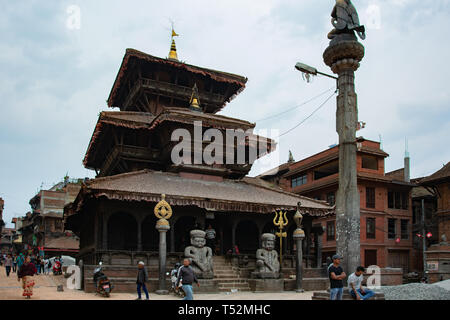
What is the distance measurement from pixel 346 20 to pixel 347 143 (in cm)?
428

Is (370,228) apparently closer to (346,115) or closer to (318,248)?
(318,248)

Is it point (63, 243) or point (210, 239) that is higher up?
point (210, 239)

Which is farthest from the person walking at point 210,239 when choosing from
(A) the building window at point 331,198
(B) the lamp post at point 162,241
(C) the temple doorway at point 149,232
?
(A) the building window at point 331,198

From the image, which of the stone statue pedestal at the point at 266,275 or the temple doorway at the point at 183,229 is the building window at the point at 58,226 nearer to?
the temple doorway at the point at 183,229

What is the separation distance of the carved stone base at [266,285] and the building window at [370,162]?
93.3 feet

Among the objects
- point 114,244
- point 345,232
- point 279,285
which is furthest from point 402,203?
point 345,232

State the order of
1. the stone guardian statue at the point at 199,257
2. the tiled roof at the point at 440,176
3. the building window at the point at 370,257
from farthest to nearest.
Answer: the building window at the point at 370,257 < the tiled roof at the point at 440,176 < the stone guardian statue at the point at 199,257

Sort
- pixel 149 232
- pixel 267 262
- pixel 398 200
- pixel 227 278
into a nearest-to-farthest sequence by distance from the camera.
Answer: pixel 267 262, pixel 227 278, pixel 149 232, pixel 398 200

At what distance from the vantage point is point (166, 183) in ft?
86.9

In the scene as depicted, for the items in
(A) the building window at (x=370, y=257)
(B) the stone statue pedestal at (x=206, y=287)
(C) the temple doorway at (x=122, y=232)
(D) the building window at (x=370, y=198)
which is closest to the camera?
(B) the stone statue pedestal at (x=206, y=287)

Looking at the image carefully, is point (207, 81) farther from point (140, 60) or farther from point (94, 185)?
point (94, 185)

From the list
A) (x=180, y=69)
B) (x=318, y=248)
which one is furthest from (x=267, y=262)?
(x=180, y=69)

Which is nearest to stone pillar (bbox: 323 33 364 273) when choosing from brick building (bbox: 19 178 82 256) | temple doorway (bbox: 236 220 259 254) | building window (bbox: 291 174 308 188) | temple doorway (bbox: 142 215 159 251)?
temple doorway (bbox: 142 215 159 251)

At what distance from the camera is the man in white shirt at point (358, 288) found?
13.3m
